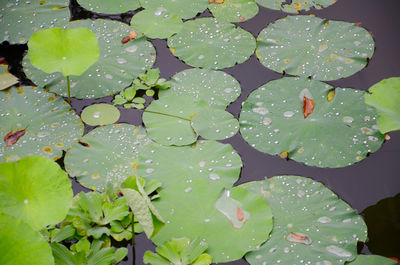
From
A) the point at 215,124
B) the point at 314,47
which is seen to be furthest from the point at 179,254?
the point at 314,47

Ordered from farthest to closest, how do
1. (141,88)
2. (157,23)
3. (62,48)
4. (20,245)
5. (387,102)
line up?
(157,23)
(141,88)
(62,48)
(387,102)
(20,245)

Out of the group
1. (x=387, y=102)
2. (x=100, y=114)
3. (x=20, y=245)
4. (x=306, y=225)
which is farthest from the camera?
(x=100, y=114)

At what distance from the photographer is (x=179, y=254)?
1621 millimetres

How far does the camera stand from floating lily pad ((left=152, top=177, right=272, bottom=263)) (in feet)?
5.41

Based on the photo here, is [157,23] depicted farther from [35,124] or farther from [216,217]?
[216,217]

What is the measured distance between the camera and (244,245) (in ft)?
5.39

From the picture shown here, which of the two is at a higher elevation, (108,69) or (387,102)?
(387,102)

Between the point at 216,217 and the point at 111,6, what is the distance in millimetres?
1500

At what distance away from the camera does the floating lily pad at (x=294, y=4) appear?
104 inches

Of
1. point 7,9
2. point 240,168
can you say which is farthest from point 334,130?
point 7,9

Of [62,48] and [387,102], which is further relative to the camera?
[62,48]

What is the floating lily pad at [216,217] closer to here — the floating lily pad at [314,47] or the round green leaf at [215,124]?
the round green leaf at [215,124]

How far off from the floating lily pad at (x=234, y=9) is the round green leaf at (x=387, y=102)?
3.12ft

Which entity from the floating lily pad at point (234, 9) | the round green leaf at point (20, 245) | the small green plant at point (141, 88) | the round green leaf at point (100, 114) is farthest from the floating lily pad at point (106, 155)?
the floating lily pad at point (234, 9)
